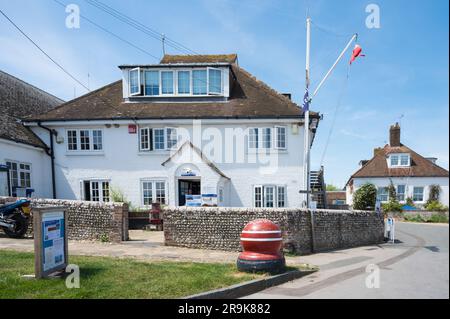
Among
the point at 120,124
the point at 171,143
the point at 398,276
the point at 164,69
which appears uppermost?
the point at 164,69

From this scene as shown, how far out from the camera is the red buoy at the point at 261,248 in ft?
21.9

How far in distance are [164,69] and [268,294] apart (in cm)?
1502

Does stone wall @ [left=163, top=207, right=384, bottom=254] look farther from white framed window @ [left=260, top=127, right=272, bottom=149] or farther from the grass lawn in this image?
white framed window @ [left=260, top=127, right=272, bottom=149]

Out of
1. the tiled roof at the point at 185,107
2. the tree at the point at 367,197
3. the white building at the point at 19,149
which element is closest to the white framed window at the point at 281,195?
the tiled roof at the point at 185,107

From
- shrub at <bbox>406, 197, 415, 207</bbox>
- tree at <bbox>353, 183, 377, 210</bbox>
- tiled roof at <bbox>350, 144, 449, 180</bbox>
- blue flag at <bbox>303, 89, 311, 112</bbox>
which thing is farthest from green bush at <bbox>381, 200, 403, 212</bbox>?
blue flag at <bbox>303, 89, 311, 112</bbox>

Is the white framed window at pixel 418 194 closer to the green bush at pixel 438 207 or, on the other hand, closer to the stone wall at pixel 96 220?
the green bush at pixel 438 207

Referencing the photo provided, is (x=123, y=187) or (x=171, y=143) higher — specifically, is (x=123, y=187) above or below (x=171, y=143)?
below

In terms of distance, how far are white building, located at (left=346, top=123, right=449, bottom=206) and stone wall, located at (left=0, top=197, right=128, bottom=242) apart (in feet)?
96.7

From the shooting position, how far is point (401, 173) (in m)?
31.9

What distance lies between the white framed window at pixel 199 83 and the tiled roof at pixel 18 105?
9.15 meters

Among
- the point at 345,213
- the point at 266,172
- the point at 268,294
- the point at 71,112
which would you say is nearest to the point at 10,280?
the point at 268,294

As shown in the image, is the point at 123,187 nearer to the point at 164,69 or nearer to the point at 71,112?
the point at 71,112

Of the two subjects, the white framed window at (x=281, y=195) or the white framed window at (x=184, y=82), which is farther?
the white framed window at (x=184, y=82)

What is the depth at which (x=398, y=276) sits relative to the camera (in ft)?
23.2
